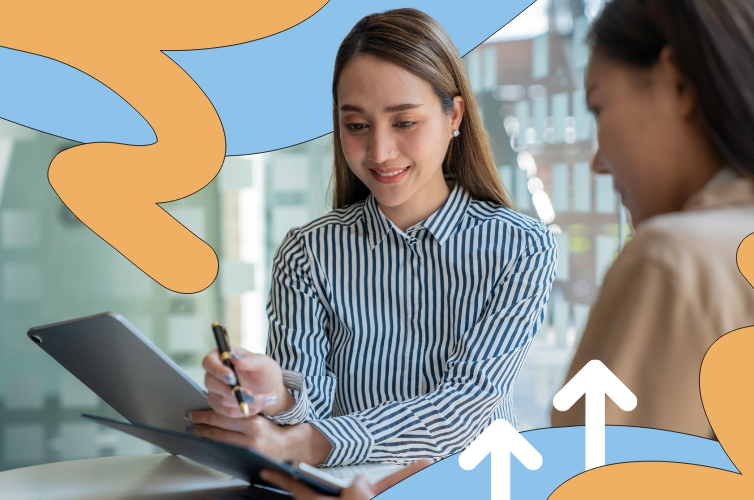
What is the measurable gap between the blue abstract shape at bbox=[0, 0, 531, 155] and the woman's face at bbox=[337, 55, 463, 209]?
123 centimetres

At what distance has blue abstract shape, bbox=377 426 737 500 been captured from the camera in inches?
21.5

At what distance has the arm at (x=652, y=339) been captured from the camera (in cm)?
48

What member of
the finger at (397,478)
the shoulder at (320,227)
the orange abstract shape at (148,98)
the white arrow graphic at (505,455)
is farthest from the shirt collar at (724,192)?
the orange abstract shape at (148,98)

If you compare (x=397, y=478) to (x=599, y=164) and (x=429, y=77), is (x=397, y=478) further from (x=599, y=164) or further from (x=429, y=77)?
(x=429, y=77)

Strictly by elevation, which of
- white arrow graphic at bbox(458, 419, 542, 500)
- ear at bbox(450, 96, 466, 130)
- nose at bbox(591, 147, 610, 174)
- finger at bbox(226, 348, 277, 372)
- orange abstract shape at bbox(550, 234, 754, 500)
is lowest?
white arrow graphic at bbox(458, 419, 542, 500)

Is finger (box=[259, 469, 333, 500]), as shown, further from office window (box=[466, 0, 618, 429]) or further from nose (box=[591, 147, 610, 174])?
office window (box=[466, 0, 618, 429])

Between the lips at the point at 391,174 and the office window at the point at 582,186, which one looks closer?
the lips at the point at 391,174

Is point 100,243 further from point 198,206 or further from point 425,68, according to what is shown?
point 425,68

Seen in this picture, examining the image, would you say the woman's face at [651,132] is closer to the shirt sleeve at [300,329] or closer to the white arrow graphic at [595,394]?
the white arrow graphic at [595,394]

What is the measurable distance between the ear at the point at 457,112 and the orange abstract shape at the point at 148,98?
723 millimetres

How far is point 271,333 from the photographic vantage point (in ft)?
4.52

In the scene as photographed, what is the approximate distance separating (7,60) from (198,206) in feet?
3.00

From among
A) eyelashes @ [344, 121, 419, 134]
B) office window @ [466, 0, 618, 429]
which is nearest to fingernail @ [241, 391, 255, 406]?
eyelashes @ [344, 121, 419, 134]

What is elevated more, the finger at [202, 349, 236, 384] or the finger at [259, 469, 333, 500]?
the finger at [202, 349, 236, 384]
